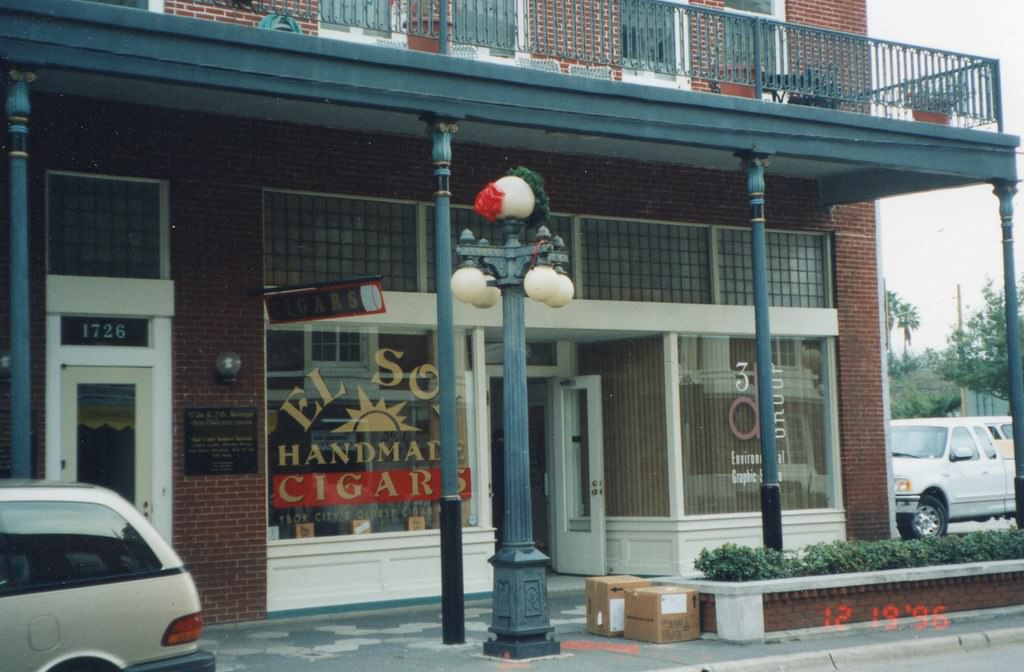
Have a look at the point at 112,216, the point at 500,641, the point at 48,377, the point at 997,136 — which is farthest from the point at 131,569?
the point at 997,136

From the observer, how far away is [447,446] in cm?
1077

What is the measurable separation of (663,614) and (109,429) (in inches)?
213

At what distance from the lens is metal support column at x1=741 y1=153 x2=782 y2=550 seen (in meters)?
12.7

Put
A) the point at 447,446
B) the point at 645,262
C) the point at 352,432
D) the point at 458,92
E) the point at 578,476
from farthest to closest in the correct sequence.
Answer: the point at 578,476 < the point at 645,262 < the point at 352,432 < the point at 458,92 < the point at 447,446

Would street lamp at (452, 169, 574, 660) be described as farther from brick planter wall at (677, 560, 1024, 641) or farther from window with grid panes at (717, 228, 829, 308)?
window with grid panes at (717, 228, 829, 308)

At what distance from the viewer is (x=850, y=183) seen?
54.0ft

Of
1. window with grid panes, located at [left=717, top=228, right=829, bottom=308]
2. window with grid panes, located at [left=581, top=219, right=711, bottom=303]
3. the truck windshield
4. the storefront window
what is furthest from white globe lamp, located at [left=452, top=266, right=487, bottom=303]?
the truck windshield

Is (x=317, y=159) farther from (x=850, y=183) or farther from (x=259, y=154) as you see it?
(x=850, y=183)

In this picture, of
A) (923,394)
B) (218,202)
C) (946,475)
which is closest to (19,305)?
(218,202)

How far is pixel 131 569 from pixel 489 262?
4.29 meters

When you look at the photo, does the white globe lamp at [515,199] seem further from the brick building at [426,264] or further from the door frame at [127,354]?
the door frame at [127,354]
